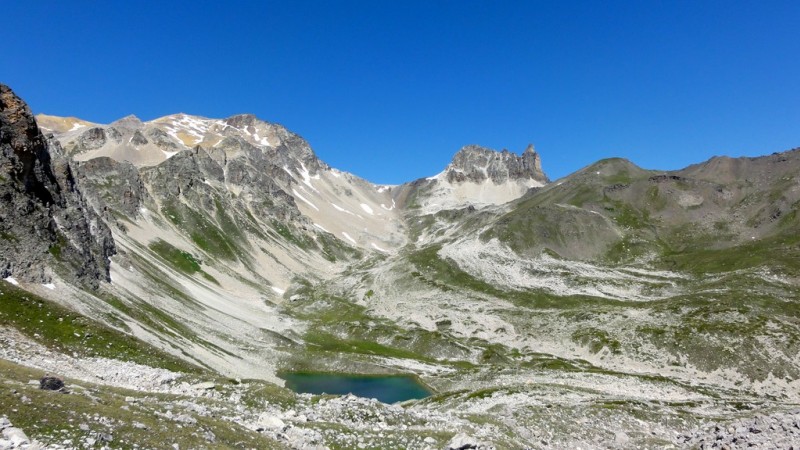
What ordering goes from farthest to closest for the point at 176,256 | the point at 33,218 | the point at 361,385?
the point at 176,256
the point at 361,385
the point at 33,218

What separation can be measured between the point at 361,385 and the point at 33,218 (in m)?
62.6

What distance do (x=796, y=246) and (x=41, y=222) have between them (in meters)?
239

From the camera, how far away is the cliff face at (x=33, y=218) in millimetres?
61562

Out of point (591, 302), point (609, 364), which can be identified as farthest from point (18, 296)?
point (591, 302)

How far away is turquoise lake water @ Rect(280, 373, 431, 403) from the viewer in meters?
88.8

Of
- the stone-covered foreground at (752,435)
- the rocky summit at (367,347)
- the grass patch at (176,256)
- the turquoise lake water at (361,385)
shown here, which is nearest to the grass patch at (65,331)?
the rocky summit at (367,347)

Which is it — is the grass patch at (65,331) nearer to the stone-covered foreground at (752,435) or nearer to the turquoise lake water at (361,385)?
the turquoise lake water at (361,385)

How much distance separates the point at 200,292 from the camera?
469ft

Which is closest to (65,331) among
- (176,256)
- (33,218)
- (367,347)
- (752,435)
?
(33,218)

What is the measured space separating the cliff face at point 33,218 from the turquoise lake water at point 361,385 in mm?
41248

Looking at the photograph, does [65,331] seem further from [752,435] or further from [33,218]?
[752,435]

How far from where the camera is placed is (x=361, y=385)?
96375 mm

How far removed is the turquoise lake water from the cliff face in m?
41.2

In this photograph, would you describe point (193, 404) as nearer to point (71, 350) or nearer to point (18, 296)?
point (71, 350)
